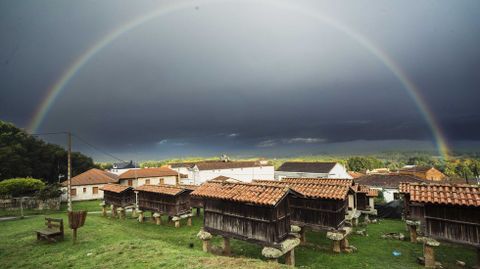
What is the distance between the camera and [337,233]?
53.0ft

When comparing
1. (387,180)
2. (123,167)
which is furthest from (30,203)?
(387,180)

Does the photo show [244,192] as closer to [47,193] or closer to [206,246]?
[206,246]

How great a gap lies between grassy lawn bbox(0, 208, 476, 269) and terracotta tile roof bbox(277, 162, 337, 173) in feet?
132

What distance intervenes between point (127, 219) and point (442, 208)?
28.7 meters

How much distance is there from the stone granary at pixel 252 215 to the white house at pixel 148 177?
40961 mm

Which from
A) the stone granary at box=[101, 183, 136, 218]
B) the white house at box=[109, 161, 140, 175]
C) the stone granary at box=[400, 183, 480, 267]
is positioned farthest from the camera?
the white house at box=[109, 161, 140, 175]

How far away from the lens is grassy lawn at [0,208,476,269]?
11531 millimetres

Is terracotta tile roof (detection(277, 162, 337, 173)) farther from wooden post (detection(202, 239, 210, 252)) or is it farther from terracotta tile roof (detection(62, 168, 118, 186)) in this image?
wooden post (detection(202, 239, 210, 252))

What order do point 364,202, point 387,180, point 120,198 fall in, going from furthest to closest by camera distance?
point 387,180 < point 120,198 < point 364,202

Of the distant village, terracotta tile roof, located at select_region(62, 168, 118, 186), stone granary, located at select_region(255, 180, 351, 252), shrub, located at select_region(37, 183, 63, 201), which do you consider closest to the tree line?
terracotta tile roof, located at select_region(62, 168, 118, 186)

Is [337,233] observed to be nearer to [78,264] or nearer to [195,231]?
[195,231]

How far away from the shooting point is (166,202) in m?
25.9

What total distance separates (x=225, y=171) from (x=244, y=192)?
52.6 meters

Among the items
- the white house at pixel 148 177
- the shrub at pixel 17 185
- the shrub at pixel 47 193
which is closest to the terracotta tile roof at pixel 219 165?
the white house at pixel 148 177
